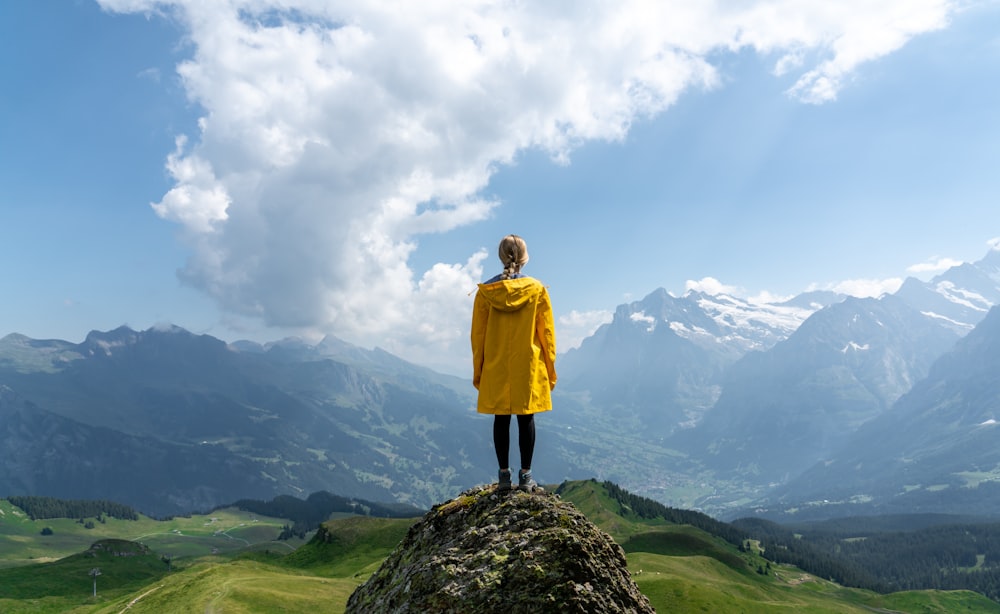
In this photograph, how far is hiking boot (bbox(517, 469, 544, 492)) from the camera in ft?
38.4

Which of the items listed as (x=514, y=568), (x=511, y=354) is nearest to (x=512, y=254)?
(x=511, y=354)

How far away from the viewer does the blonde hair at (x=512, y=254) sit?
12.4 m

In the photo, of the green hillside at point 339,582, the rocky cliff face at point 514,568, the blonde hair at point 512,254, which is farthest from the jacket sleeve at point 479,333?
the green hillside at point 339,582

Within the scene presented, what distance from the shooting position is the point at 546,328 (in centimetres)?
1240

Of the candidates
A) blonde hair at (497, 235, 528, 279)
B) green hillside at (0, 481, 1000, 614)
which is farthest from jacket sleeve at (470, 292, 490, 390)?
→ green hillside at (0, 481, 1000, 614)

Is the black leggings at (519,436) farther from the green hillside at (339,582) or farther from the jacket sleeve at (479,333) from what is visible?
the green hillside at (339,582)

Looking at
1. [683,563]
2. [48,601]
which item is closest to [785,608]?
[683,563]

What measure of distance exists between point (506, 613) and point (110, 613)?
109 meters

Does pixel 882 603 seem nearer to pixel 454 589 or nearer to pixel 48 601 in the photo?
pixel 454 589

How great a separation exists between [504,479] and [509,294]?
403 centimetres

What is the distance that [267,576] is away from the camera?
9175 centimetres

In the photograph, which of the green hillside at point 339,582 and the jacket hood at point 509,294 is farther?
the green hillside at point 339,582

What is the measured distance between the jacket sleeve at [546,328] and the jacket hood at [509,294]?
49 cm

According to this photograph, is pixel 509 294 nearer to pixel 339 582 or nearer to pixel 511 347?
A: pixel 511 347
